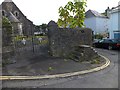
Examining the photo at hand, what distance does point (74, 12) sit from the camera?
3309 cm

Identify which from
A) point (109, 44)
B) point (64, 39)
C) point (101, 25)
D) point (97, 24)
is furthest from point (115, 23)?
point (101, 25)

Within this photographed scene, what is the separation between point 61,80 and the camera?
10.3m

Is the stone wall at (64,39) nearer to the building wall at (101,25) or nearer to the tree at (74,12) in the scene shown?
the tree at (74,12)

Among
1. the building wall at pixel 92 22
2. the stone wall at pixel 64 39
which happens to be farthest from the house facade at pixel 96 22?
the stone wall at pixel 64 39

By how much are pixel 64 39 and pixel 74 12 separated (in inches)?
657

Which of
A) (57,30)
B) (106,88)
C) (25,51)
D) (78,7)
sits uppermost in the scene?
(78,7)

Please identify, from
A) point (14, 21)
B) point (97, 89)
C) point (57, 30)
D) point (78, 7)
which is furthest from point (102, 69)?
point (14, 21)

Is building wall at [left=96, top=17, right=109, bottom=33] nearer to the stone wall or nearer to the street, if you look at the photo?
the stone wall

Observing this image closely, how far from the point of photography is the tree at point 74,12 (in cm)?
3234

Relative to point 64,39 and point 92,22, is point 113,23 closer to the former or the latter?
point 92,22

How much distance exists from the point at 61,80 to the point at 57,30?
281 inches

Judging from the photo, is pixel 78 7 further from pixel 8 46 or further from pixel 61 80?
pixel 61 80

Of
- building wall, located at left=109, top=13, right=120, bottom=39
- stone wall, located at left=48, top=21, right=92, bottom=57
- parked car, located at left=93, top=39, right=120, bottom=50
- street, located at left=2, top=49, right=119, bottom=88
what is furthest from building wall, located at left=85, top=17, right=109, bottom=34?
street, located at left=2, top=49, right=119, bottom=88

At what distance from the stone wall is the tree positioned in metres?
13.5
